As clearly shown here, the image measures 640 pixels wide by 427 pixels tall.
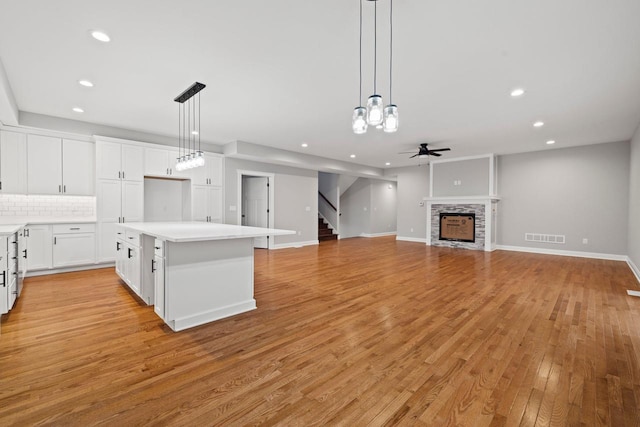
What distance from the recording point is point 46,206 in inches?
199

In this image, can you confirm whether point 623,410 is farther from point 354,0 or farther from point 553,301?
point 354,0

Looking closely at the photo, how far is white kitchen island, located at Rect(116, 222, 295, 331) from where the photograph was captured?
2.70m

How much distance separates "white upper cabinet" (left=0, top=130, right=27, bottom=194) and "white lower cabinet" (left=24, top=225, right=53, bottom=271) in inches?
26.4

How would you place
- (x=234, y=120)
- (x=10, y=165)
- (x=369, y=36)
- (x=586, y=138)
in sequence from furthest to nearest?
1. (x=586, y=138)
2. (x=234, y=120)
3. (x=10, y=165)
4. (x=369, y=36)

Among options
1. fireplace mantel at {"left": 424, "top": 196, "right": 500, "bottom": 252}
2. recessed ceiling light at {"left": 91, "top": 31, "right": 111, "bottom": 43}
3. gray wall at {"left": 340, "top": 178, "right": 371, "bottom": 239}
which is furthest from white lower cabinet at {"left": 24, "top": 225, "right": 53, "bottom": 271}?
fireplace mantel at {"left": 424, "top": 196, "right": 500, "bottom": 252}

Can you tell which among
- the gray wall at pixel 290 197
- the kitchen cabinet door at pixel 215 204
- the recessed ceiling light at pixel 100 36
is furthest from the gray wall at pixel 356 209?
the recessed ceiling light at pixel 100 36

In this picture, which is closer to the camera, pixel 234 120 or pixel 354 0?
pixel 354 0

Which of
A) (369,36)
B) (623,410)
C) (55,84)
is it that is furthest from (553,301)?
(55,84)

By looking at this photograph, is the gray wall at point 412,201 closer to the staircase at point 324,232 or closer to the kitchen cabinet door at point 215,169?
the staircase at point 324,232

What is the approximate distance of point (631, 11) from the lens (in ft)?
7.25

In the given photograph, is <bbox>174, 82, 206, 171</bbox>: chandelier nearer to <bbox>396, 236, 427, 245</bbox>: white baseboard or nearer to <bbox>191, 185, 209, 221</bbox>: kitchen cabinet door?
<bbox>191, 185, 209, 221</bbox>: kitchen cabinet door

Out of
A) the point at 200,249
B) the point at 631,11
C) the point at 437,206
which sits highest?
the point at 631,11

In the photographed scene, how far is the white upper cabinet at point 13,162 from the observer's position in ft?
14.8

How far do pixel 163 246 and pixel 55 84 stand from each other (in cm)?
284
